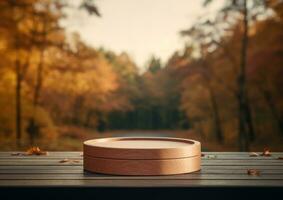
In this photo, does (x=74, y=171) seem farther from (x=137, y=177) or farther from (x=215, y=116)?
(x=215, y=116)

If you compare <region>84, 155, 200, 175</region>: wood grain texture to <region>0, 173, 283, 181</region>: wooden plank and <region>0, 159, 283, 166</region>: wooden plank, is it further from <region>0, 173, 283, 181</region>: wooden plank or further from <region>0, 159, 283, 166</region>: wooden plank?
<region>0, 159, 283, 166</region>: wooden plank

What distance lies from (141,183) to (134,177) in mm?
146

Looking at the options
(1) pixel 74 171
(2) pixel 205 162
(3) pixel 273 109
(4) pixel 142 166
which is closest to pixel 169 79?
(3) pixel 273 109

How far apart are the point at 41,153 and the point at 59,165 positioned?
21.8 inches

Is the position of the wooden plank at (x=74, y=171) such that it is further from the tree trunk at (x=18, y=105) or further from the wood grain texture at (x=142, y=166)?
the tree trunk at (x=18, y=105)

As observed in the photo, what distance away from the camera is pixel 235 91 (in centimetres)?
1070

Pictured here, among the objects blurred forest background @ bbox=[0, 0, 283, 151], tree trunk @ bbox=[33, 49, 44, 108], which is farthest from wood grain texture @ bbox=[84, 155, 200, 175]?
tree trunk @ bbox=[33, 49, 44, 108]

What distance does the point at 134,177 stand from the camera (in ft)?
5.75

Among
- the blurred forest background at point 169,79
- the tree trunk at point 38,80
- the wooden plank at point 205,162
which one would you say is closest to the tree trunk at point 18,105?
the blurred forest background at point 169,79

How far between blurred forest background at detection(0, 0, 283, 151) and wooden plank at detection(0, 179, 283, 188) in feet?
27.4

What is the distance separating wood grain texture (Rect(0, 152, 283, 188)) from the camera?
1.59 m

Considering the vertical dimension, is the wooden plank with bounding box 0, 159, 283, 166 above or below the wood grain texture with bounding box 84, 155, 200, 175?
below

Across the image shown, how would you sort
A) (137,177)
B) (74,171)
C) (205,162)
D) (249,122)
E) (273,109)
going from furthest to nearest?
(249,122)
(273,109)
(205,162)
(74,171)
(137,177)

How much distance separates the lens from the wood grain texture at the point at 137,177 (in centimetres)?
159
